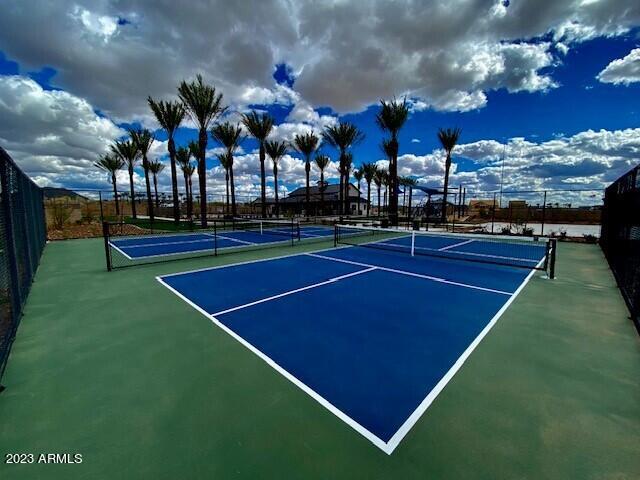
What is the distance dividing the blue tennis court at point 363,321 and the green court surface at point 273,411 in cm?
21

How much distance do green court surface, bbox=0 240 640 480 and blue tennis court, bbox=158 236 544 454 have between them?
21 cm

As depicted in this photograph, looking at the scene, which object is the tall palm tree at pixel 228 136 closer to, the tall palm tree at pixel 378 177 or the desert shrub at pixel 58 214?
the desert shrub at pixel 58 214

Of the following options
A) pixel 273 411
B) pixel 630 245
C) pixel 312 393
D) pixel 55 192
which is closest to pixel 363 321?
pixel 312 393

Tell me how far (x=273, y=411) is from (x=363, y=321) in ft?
8.00

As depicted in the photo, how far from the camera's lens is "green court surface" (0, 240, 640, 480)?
7.35 feet

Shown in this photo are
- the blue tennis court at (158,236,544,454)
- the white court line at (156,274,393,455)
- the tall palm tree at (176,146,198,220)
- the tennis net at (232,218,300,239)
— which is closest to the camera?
the white court line at (156,274,393,455)

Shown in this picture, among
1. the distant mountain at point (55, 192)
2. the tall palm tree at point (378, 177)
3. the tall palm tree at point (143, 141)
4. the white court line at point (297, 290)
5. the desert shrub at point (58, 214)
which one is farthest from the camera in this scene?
the tall palm tree at point (378, 177)

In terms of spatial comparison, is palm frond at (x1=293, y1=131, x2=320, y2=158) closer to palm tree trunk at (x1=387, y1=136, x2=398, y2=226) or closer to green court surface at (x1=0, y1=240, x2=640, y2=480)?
palm tree trunk at (x1=387, y1=136, x2=398, y2=226)

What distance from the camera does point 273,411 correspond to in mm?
2822

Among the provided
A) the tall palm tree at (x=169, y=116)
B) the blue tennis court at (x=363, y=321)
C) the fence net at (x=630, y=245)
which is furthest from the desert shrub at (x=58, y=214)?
the fence net at (x=630, y=245)

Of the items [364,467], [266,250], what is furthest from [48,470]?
[266,250]

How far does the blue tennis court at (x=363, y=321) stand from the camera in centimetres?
303

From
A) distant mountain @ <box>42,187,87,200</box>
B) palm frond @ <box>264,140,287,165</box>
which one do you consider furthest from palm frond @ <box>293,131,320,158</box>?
distant mountain @ <box>42,187,87,200</box>

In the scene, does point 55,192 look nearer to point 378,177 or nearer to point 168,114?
point 168,114
